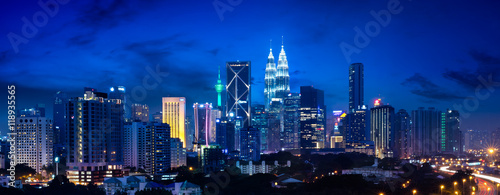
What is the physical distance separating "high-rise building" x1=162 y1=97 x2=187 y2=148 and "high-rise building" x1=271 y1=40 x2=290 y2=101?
32.2 metres

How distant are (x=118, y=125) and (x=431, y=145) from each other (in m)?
79.7

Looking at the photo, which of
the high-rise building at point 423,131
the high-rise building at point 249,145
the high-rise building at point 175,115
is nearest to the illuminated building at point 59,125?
the high-rise building at point 249,145

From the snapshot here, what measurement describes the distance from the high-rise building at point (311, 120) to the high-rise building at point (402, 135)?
1453 centimetres

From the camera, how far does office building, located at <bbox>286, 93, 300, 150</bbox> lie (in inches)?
4232

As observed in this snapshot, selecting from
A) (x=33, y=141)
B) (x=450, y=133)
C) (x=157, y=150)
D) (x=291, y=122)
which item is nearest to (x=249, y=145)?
(x=157, y=150)

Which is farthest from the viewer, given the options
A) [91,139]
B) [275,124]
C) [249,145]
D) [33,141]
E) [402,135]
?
[275,124]

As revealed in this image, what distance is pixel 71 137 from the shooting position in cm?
3606

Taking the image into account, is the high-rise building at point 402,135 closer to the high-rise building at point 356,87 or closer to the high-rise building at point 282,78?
the high-rise building at point 356,87

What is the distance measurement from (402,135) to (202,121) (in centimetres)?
3883

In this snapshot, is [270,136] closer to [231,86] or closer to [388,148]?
[231,86]

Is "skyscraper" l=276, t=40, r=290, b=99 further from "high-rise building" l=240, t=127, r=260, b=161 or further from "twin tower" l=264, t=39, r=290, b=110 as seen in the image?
"high-rise building" l=240, t=127, r=260, b=161

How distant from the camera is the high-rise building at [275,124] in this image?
11000 cm

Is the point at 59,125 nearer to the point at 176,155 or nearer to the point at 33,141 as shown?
the point at 33,141

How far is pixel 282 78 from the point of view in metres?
120
